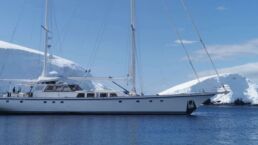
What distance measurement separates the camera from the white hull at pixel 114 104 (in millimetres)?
64250

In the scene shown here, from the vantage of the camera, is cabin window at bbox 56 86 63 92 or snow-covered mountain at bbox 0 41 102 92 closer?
cabin window at bbox 56 86 63 92

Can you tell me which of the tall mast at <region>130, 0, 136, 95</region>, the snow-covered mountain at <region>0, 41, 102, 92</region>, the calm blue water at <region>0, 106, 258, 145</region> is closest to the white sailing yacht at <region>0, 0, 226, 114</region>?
the tall mast at <region>130, 0, 136, 95</region>

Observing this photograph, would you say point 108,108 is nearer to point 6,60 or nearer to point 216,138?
point 216,138

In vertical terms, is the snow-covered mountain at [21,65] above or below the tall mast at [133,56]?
above

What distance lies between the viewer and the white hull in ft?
211

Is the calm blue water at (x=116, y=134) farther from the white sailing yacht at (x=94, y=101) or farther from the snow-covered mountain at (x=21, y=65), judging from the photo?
the snow-covered mountain at (x=21, y=65)

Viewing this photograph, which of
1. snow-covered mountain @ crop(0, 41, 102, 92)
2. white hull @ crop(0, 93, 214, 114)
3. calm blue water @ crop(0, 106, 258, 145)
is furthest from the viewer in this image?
snow-covered mountain @ crop(0, 41, 102, 92)

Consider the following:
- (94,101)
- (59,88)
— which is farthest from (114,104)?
(59,88)

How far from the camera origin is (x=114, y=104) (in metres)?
64.8

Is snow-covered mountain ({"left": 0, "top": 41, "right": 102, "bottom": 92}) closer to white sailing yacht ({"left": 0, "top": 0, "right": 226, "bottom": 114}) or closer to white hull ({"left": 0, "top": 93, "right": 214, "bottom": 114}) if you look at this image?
white sailing yacht ({"left": 0, "top": 0, "right": 226, "bottom": 114})

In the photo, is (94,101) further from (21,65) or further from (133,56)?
(21,65)

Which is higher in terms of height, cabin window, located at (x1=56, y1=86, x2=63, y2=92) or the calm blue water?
cabin window, located at (x1=56, y1=86, x2=63, y2=92)

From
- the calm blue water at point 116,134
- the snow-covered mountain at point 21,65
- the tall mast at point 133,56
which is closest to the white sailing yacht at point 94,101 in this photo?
the tall mast at point 133,56

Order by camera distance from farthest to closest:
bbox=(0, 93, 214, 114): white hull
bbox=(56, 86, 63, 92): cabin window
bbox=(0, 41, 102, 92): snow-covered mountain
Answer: bbox=(0, 41, 102, 92): snow-covered mountain < bbox=(56, 86, 63, 92): cabin window < bbox=(0, 93, 214, 114): white hull
